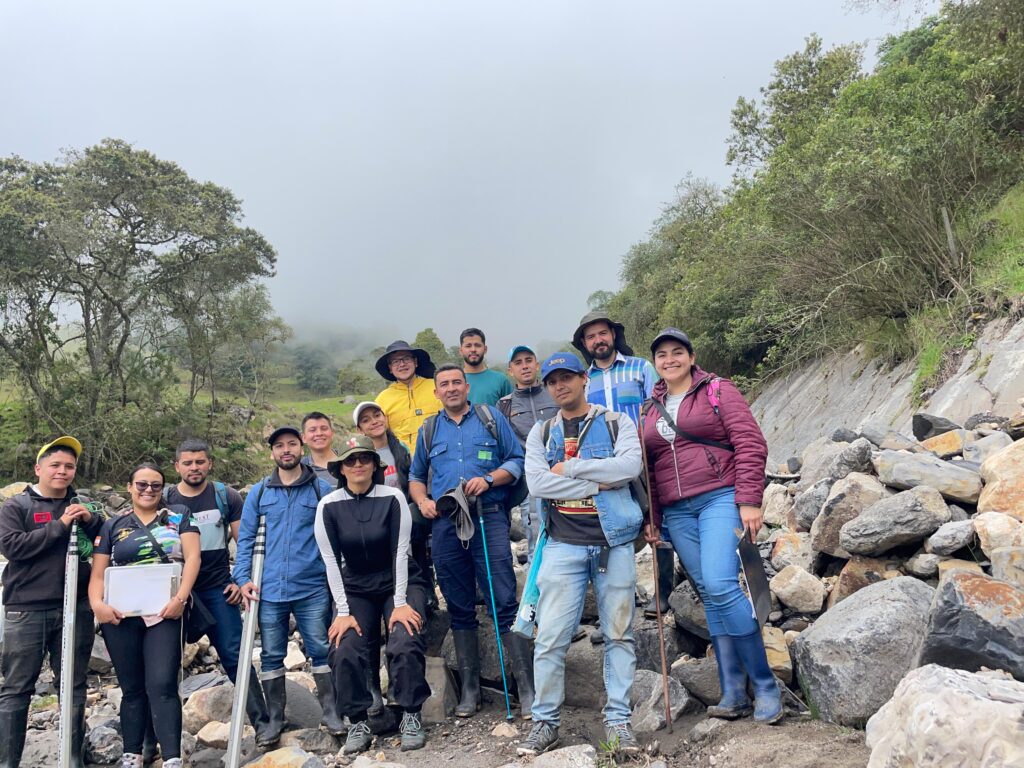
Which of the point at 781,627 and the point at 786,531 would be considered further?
the point at 786,531

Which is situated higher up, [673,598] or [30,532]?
[30,532]

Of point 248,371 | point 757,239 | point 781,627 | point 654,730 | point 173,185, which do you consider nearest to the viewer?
point 654,730

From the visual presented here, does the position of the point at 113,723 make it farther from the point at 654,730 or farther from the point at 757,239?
the point at 757,239

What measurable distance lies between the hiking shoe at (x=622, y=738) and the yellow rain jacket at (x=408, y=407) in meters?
3.06

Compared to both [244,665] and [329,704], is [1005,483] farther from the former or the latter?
[244,665]

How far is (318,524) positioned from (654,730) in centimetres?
275

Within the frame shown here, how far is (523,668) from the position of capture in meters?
5.03

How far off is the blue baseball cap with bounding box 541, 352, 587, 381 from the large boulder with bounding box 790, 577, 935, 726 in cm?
224

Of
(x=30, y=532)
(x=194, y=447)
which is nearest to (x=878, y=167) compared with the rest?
(x=194, y=447)

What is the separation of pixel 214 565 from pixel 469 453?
224 centimetres

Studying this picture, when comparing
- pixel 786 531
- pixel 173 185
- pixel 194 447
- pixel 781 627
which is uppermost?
pixel 173 185

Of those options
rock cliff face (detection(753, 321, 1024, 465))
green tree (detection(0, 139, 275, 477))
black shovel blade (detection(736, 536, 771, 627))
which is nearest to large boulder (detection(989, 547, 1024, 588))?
black shovel blade (detection(736, 536, 771, 627))

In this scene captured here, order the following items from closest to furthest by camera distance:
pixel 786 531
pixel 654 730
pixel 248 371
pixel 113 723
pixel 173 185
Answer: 1. pixel 654 730
2. pixel 113 723
3. pixel 786 531
4. pixel 173 185
5. pixel 248 371

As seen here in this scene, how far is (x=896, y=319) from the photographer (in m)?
12.3
